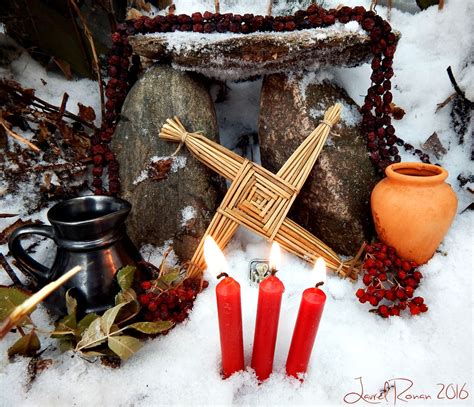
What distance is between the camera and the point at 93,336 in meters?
0.90

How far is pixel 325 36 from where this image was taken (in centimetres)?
118

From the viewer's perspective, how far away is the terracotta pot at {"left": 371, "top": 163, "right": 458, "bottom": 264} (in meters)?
1.14

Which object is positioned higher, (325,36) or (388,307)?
(325,36)

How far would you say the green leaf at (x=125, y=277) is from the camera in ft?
3.21

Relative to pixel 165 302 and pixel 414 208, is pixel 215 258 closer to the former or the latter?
pixel 165 302

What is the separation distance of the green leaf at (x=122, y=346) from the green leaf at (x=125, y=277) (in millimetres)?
130

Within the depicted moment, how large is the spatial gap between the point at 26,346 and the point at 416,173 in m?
1.29

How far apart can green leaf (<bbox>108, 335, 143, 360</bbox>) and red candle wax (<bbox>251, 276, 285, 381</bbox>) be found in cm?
30

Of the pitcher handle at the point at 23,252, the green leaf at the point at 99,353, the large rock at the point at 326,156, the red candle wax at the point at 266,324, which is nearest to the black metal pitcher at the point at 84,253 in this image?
the pitcher handle at the point at 23,252

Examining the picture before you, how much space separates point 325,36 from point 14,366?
4.31 feet

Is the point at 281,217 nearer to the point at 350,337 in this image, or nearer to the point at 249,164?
the point at 249,164

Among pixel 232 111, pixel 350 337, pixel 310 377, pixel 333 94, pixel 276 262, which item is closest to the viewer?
pixel 276 262

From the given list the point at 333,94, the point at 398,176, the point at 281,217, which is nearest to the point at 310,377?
the point at 281,217

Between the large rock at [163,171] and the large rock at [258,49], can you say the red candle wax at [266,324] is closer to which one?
the large rock at [163,171]
